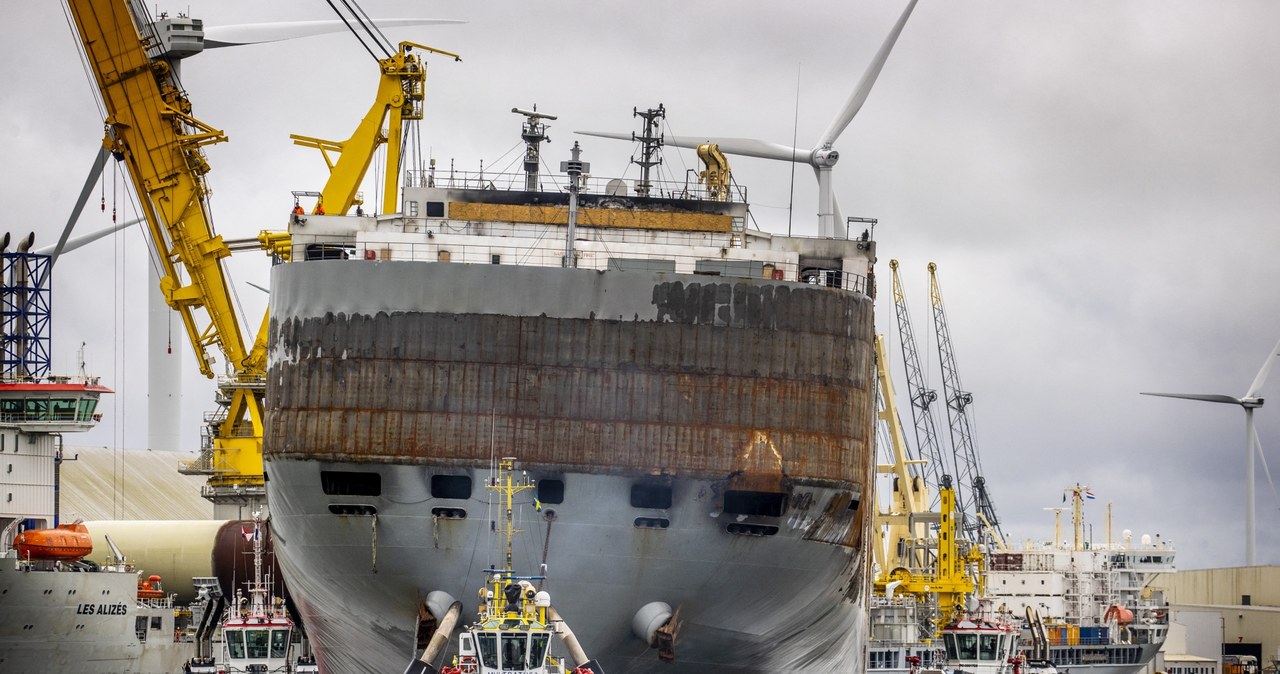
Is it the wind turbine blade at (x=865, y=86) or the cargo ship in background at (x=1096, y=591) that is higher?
the wind turbine blade at (x=865, y=86)

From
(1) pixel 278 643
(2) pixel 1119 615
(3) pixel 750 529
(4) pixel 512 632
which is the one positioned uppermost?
(3) pixel 750 529

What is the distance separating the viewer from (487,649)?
51.0 m

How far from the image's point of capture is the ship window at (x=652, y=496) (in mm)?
56109

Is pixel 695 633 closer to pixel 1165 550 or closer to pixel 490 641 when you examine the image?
pixel 490 641

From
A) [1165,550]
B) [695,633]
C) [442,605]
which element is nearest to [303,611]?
[442,605]

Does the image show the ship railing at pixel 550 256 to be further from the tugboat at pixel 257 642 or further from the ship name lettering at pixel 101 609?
the ship name lettering at pixel 101 609

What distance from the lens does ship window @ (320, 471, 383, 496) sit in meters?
56.9

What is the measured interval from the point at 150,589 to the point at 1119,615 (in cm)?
5795

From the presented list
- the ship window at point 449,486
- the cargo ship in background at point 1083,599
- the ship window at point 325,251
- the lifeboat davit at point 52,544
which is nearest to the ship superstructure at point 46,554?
the lifeboat davit at point 52,544

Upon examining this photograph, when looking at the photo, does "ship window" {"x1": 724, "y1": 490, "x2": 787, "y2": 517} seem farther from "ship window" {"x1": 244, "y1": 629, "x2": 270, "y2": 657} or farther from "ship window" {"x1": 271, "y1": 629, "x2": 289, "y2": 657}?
"ship window" {"x1": 244, "y1": 629, "x2": 270, "y2": 657}

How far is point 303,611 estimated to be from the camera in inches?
2454

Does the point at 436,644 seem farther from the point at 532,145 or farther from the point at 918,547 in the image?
the point at 918,547

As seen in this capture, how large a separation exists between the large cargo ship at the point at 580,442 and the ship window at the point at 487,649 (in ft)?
16.1

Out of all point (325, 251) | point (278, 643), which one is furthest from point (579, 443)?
point (278, 643)
